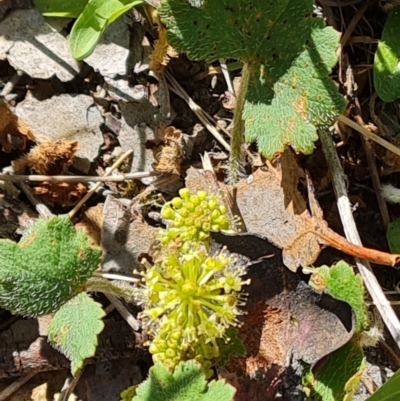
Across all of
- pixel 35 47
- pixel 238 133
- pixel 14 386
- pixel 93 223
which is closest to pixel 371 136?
pixel 238 133

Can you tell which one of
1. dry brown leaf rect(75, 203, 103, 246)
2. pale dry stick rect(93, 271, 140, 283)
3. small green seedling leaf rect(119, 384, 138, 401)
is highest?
dry brown leaf rect(75, 203, 103, 246)

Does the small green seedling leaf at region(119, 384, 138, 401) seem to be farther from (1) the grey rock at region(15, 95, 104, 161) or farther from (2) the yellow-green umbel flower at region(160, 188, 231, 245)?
(1) the grey rock at region(15, 95, 104, 161)

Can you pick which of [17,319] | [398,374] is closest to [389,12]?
[398,374]

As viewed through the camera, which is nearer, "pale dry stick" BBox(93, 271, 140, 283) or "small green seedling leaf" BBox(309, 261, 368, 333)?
"small green seedling leaf" BBox(309, 261, 368, 333)

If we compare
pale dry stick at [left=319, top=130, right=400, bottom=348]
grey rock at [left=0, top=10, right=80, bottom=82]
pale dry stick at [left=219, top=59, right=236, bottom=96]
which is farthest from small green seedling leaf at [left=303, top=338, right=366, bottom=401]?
grey rock at [left=0, top=10, right=80, bottom=82]

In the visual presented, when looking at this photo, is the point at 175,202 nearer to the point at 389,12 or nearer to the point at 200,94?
the point at 200,94

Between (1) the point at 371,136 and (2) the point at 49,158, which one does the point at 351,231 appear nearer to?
(1) the point at 371,136
